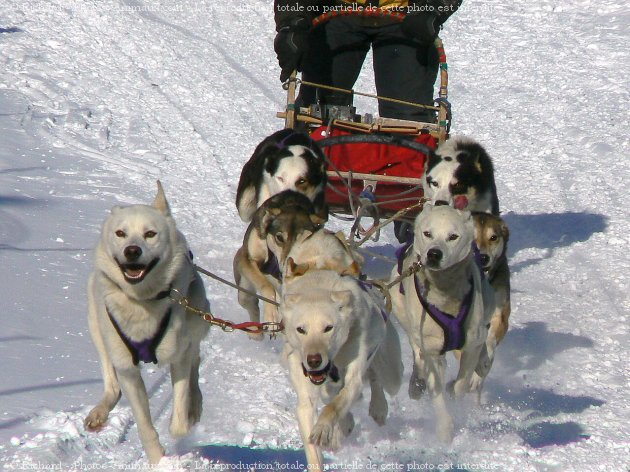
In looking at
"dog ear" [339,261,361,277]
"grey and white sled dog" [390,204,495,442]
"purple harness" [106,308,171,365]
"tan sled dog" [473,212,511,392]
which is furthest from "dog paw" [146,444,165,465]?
"tan sled dog" [473,212,511,392]

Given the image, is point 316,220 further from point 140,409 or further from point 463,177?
point 140,409

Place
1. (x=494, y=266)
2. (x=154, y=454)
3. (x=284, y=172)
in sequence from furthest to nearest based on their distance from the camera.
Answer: (x=284, y=172)
(x=494, y=266)
(x=154, y=454)

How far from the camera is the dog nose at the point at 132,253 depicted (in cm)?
324

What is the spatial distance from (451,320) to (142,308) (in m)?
1.18

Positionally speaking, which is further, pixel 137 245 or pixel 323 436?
pixel 137 245

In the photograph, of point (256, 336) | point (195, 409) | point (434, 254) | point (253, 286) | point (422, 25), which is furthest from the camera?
point (422, 25)

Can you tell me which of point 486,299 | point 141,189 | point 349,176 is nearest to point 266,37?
point 141,189

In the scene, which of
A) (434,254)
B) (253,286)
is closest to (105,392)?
(434,254)

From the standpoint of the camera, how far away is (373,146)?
18.5 ft

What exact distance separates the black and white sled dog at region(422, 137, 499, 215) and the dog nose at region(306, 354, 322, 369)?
218 centimetres

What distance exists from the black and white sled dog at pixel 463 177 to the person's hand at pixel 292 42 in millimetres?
859

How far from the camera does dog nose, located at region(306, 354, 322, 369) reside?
3.08 m

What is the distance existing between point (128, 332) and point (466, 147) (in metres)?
2.49

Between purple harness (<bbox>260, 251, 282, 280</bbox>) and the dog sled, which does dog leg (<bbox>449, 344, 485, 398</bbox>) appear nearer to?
purple harness (<bbox>260, 251, 282, 280</bbox>)
